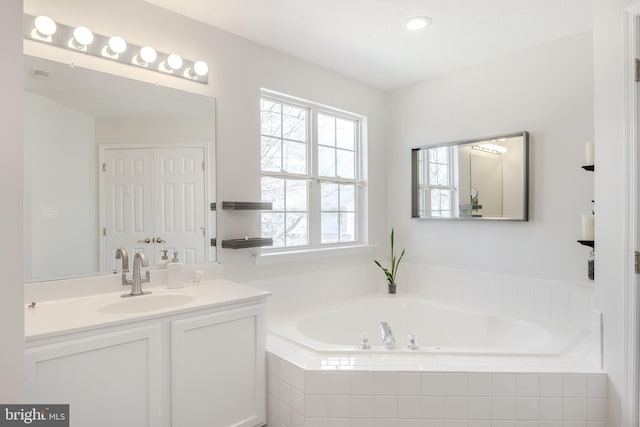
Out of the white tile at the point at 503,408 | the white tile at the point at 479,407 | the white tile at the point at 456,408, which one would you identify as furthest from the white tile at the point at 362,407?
the white tile at the point at 503,408

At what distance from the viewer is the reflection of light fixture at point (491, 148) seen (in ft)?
9.50

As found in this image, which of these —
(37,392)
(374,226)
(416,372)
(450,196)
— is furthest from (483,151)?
(37,392)

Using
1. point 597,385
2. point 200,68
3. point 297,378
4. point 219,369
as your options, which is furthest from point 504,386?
point 200,68

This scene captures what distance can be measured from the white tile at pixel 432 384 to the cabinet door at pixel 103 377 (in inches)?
50.1

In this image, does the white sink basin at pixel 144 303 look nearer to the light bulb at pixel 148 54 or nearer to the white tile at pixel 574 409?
the light bulb at pixel 148 54

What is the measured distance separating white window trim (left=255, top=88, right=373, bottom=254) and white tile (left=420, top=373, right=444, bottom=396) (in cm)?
136

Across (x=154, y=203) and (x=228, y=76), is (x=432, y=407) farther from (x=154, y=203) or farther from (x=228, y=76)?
(x=228, y=76)

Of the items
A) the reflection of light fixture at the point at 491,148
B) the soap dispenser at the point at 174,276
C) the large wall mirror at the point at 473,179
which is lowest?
the soap dispenser at the point at 174,276

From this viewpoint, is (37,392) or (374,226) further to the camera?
(374,226)

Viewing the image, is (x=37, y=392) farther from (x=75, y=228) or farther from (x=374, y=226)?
(x=374, y=226)

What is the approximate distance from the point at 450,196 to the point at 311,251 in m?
1.31

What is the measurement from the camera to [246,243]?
251 centimetres

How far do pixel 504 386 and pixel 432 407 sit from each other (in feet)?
1.23

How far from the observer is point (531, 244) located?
109 inches
